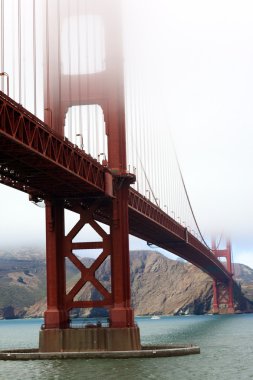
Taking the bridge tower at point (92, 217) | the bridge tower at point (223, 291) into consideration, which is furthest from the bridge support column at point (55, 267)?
the bridge tower at point (223, 291)

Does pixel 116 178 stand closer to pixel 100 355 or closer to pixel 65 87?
pixel 65 87

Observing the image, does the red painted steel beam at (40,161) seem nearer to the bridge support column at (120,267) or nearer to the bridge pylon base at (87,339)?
the bridge support column at (120,267)

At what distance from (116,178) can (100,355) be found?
29.6 ft

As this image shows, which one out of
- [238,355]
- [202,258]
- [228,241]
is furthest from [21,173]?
[228,241]

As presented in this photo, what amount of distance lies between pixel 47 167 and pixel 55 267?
31.6ft

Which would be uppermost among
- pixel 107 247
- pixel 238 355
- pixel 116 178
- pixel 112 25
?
pixel 112 25

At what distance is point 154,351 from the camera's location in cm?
4497

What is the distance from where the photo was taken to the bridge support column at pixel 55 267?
4622 centimetres

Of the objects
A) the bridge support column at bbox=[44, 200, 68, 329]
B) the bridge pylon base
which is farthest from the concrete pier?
the bridge support column at bbox=[44, 200, 68, 329]

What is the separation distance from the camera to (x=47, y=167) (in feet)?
124

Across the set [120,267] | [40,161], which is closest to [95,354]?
[120,267]

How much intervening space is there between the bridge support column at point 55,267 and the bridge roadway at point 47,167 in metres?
0.91

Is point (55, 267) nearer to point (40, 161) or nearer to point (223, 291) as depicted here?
point (40, 161)

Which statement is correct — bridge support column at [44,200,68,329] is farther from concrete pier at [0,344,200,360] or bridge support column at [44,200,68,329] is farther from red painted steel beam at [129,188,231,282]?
red painted steel beam at [129,188,231,282]
